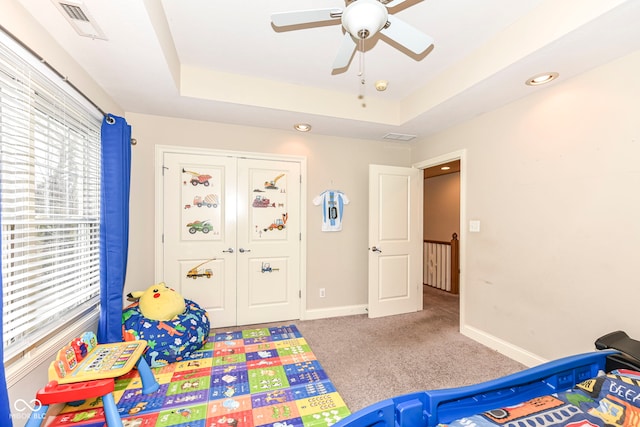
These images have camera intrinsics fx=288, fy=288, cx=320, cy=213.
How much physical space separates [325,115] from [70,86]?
2.09 metres

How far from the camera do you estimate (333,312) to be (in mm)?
3791

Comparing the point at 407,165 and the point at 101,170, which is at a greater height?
the point at 407,165

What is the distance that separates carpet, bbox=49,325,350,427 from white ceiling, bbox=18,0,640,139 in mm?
2381

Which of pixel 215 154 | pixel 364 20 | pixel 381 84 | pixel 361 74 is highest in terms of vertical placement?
pixel 381 84

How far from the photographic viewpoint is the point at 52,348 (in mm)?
1779

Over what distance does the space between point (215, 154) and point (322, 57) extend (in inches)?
64.0

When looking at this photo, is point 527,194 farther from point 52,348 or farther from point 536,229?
point 52,348

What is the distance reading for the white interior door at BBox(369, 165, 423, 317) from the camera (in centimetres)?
375

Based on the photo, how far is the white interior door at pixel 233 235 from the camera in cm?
322

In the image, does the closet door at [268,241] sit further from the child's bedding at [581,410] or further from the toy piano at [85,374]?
the child's bedding at [581,410]

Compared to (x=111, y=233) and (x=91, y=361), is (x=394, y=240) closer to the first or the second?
(x=111, y=233)

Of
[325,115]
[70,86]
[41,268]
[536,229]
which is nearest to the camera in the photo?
[41,268]

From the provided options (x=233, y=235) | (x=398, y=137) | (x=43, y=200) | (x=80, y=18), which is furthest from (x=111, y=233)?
(x=398, y=137)

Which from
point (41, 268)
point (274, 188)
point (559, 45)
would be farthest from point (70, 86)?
→ point (559, 45)
